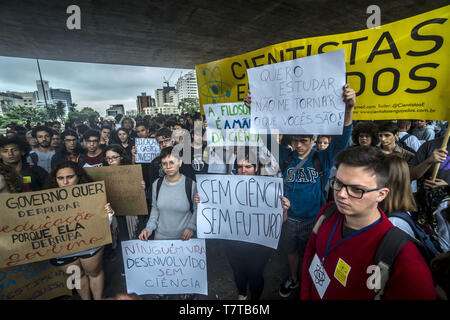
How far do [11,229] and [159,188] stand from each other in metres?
1.26

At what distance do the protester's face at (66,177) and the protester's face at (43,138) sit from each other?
2774 millimetres

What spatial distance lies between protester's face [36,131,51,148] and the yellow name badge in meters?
5.30

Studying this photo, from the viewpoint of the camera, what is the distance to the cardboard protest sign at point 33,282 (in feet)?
6.57

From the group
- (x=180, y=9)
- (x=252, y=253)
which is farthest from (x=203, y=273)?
(x=180, y=9)

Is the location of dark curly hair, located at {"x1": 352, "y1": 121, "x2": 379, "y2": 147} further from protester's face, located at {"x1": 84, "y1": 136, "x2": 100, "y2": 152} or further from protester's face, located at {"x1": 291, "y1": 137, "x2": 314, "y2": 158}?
protester's face, located at {"x1": 84, "y1": 136, "x2": 100, "y2": 152}

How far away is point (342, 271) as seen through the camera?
4.26 feet

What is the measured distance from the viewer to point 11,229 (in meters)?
1.80

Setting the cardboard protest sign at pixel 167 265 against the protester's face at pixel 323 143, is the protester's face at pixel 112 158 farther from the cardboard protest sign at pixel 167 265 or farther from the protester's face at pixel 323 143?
the protester's face at pixel 323 143

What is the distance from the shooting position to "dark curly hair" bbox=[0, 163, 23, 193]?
7.13 feet

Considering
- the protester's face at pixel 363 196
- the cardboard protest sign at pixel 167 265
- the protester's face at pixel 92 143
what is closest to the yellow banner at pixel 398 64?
the protester's face at pixel 363 196

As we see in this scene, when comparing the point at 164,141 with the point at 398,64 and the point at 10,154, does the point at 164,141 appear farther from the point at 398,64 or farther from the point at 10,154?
the point at 398,64

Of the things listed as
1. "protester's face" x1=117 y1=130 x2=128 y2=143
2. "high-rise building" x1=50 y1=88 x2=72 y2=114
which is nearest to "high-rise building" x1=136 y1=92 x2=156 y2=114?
"high-rise building" x1=50 y1=88 x2=72 y2=114

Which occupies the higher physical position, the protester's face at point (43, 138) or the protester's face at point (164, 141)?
the protester's face at point (43, 138)

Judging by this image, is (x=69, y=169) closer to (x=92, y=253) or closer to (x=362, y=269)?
(x=92, y=253)
